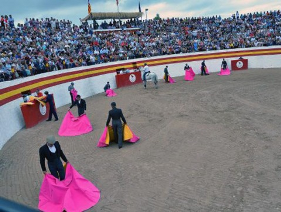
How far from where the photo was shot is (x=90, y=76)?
2078 cm

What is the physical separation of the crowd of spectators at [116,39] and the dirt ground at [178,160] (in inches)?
293

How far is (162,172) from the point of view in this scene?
675 cm

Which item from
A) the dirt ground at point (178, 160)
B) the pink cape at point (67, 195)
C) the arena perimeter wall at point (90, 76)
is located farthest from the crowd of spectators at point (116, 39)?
the pink cape at point (67, 195)

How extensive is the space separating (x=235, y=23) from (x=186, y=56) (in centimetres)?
1038

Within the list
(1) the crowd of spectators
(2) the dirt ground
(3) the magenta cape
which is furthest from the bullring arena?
(1) the crowd of spectators

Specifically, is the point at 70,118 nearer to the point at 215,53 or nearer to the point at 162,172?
the point at 162,172

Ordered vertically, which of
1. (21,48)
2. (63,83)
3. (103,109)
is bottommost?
(103,109)

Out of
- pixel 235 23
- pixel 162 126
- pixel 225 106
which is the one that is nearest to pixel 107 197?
pixel 162 126

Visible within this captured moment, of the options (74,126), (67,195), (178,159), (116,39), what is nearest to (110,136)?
(74,126)

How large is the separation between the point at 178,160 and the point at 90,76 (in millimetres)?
14704

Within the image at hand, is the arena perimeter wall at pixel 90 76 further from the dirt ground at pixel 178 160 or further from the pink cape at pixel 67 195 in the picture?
the pink cape at pixel 67 195

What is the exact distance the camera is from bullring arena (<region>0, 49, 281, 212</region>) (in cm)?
553

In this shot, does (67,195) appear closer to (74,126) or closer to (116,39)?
(74,126)

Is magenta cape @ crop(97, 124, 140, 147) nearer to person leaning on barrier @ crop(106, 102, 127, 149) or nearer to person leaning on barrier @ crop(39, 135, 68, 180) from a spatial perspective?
person leaning on barrier @ crop(106, 102, 127, 149)
